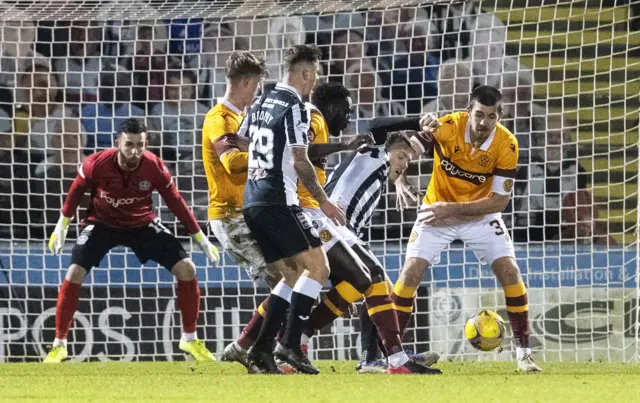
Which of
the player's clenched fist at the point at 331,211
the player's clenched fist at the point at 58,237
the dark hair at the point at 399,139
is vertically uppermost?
the dark hair at the point at 399,139

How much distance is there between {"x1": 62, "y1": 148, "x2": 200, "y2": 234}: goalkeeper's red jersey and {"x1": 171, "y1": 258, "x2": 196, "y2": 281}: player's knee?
0.35 meters

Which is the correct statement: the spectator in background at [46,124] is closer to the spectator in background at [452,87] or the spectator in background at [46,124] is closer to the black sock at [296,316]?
the spectator in background at [452,87]

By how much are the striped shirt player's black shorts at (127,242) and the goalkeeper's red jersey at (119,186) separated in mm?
47

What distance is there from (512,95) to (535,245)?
1.75 m

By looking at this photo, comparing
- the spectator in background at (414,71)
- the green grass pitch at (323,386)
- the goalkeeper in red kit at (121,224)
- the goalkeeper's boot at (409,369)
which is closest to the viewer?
the green grass pitch at (323,386)

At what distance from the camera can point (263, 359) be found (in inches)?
240

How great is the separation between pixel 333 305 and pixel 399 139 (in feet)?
3.28

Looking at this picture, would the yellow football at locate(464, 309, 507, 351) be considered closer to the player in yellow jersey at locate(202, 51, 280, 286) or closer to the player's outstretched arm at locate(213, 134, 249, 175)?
the player in yellow jersey at locate(202, 51, 280, 286)

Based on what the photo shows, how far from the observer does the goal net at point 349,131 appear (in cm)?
938

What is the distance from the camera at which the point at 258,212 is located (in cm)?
601

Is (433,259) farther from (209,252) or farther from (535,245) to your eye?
(535,245)

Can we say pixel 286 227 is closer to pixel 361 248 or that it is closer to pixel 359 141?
pixel 359 141

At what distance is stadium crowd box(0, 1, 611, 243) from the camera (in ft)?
33.3

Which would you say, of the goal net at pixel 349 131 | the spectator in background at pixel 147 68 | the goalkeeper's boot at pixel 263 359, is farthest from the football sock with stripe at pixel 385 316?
the spectator in background at pixel 147 68
